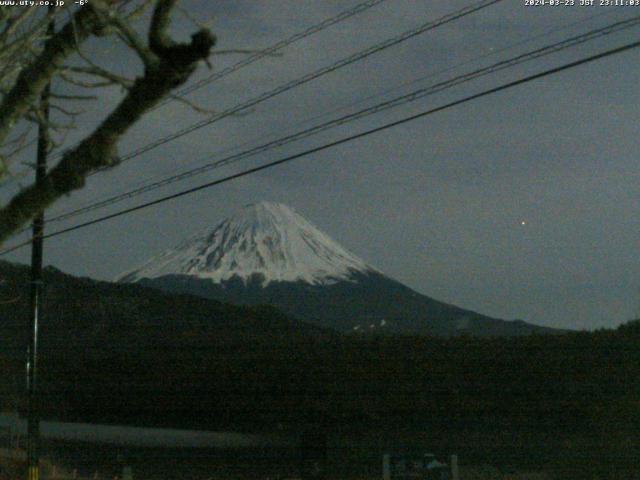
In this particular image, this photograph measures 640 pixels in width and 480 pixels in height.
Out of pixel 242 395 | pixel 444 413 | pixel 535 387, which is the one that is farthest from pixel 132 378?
pixel 535 387

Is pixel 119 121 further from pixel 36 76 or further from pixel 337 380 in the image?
pixel 337 380

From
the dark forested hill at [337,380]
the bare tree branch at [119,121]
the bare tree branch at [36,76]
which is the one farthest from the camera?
the dark forested hill at [337,380]

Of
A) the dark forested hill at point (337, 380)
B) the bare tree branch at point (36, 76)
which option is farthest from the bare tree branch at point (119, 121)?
the dark forested hill at point (337, 380)

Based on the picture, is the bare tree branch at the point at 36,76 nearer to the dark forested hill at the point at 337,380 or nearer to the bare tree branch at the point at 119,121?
the bare tree branch at the point at 119,121

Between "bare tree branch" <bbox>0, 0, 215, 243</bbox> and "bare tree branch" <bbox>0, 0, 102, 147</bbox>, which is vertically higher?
"bare tree branch" <bbox>0, 0, 102, 147</bbox>

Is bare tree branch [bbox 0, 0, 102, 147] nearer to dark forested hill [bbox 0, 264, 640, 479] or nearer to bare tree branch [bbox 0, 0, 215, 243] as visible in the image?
bare tree branch [bbox 0, 0, 215, 243]

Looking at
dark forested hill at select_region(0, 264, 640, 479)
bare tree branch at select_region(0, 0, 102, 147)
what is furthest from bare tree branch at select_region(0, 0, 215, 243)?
dark forested hill at select_region(0, 264, 640, 479)

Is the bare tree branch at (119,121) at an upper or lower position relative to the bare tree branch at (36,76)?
lower

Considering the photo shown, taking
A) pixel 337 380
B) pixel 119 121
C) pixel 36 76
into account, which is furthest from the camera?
pixel 337 380

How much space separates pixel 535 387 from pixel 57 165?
17994 millimetres

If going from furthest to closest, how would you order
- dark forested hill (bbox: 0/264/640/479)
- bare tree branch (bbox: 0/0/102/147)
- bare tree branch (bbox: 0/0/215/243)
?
1. dark forested hill (bbox: 0/264/640/479)
2. bare tree branch (bbox: 0/0/102/147)
3. bare tree branch (bbox: 0/0/215/243)

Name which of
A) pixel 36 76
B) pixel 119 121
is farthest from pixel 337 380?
pixel 119 121

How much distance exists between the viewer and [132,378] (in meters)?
25.5

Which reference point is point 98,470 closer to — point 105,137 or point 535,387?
point 535,387
